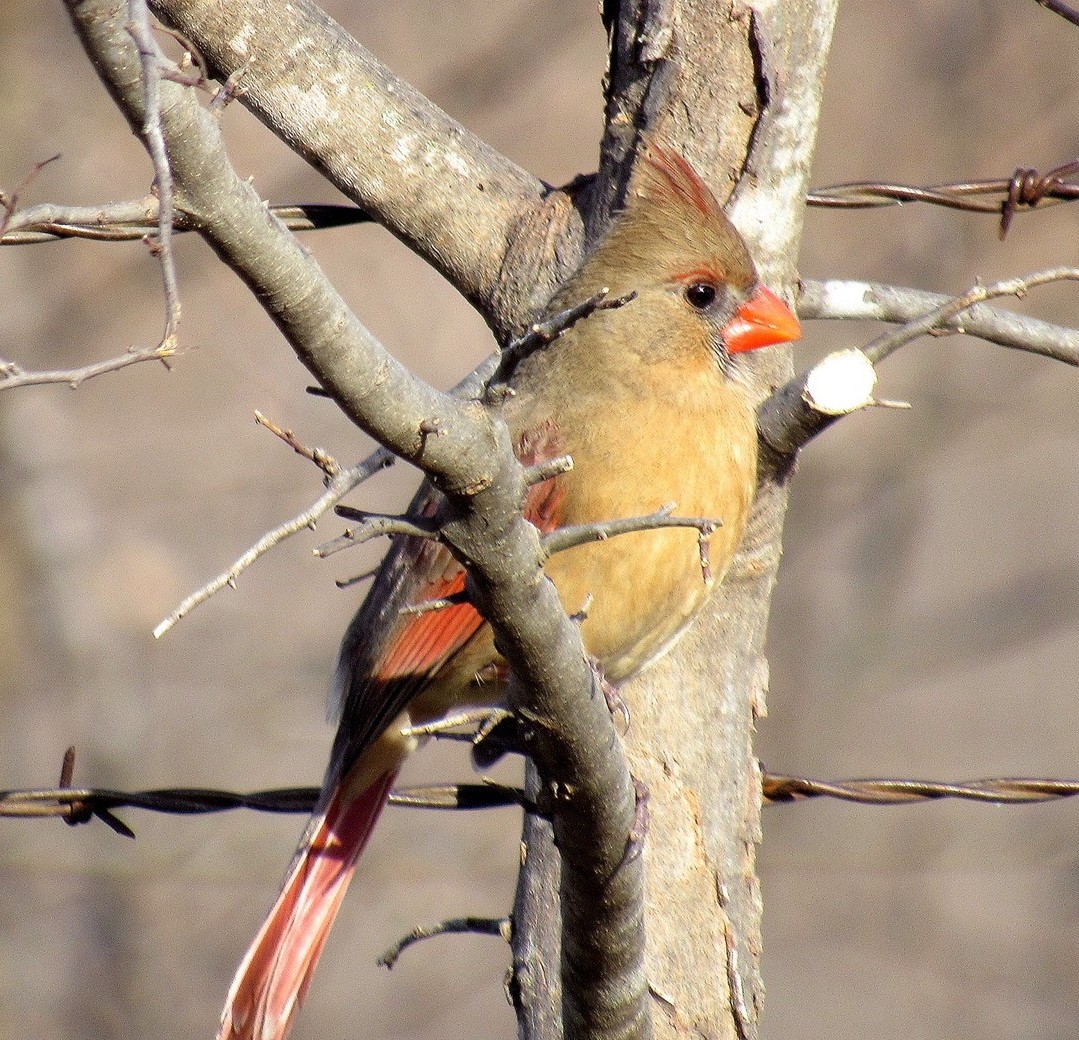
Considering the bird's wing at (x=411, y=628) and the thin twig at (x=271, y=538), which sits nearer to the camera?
the thin twig at (x=271, y=538)

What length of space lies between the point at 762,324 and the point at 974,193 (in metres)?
0.47

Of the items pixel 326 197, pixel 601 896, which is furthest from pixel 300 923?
pixel 326 197

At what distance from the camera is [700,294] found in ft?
8.92

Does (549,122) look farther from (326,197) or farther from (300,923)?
(300,923)

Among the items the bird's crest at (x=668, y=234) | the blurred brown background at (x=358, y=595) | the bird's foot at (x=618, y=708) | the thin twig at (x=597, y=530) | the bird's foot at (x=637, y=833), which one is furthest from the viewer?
the blurred brown background at (x=358, y=595)

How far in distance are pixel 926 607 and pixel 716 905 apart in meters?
4.62

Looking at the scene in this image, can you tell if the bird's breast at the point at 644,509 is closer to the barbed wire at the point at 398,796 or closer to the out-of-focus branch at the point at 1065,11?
the barbed wire at the point at 398,796

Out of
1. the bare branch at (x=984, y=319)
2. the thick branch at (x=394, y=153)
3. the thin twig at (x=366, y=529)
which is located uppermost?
the thick branch at (x=394, y=153)

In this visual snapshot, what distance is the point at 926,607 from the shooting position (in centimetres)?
684

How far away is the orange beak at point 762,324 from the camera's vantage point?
257cm

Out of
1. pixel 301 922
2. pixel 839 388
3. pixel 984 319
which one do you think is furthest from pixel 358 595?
pixel 839 388

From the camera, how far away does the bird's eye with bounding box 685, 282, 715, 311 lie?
8.82ft

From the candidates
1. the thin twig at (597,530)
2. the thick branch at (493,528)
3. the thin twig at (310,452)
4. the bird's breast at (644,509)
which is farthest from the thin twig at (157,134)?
the bird's breast at (644,509)

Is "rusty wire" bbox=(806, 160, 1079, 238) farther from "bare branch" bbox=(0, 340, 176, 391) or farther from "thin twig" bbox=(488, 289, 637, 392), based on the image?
"bare branch" bbox=(0, 340, 176, 391)
